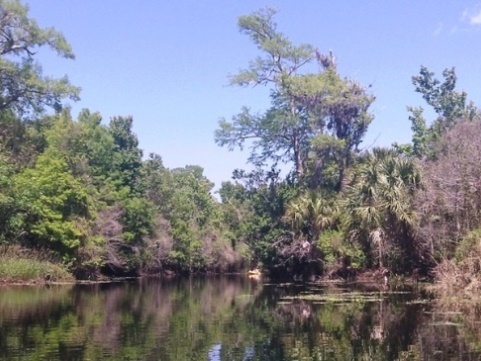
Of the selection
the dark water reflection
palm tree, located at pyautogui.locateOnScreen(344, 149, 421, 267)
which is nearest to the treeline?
palm tree, located at pyautogui.locateOnScreen(344, 149, 421, 267)

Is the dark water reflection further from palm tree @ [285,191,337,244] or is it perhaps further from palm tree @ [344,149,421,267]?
palm tree @ [285,191,337,244]

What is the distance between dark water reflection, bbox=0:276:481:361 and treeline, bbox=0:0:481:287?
788 centimetres

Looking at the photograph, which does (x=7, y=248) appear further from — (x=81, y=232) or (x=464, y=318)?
(x=464, y=318)

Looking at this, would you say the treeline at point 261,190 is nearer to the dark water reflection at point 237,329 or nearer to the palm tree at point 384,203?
the palm tree at point 384,203

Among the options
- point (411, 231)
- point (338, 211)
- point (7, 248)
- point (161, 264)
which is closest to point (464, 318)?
point (411, 231)

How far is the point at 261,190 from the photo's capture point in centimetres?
5631

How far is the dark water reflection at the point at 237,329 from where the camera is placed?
48.8 ft

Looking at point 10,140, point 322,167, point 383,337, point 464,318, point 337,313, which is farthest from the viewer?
point 322,167

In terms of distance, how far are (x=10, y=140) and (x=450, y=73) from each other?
48.6m

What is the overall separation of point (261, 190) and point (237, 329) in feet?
122

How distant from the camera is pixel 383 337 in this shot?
17094 mm

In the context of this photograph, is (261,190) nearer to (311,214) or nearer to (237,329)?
(311,214)

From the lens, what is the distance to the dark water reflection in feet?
48.8

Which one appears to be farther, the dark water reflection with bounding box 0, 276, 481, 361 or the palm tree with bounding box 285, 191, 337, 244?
the palm tree with bounding box 285, 191, 337, 244
